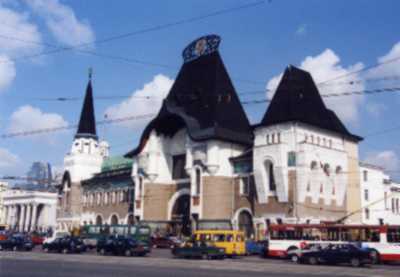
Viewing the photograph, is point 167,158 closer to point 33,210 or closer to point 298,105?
point 298,105

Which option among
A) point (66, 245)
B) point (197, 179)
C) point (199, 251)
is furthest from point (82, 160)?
point (199, 251)

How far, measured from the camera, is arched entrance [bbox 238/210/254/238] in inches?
1959

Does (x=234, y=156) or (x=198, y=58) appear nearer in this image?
(x=234, y=156)

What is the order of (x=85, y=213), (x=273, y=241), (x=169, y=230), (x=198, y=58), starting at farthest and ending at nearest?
(x=85, y=213), (x=198, y=58), (x=169, y=230), (x=273, y=241)

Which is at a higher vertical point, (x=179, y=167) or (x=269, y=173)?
(x=179, y=167)

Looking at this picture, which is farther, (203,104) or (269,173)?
(203,104)

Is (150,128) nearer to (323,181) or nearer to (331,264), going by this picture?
(323,181)

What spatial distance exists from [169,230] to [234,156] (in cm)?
1221

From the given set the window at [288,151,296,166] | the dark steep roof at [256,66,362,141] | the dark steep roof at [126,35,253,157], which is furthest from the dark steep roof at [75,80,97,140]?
the window at [288,151,296,166]

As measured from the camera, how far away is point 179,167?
2355 inches

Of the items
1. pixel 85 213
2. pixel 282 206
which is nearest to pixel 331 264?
pixel 282 206

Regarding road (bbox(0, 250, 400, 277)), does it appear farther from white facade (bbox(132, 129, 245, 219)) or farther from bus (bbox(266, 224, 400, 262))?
white facade (bbox(132, 129, 245, 219))

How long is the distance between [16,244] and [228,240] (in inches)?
655

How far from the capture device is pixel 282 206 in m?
46.1
